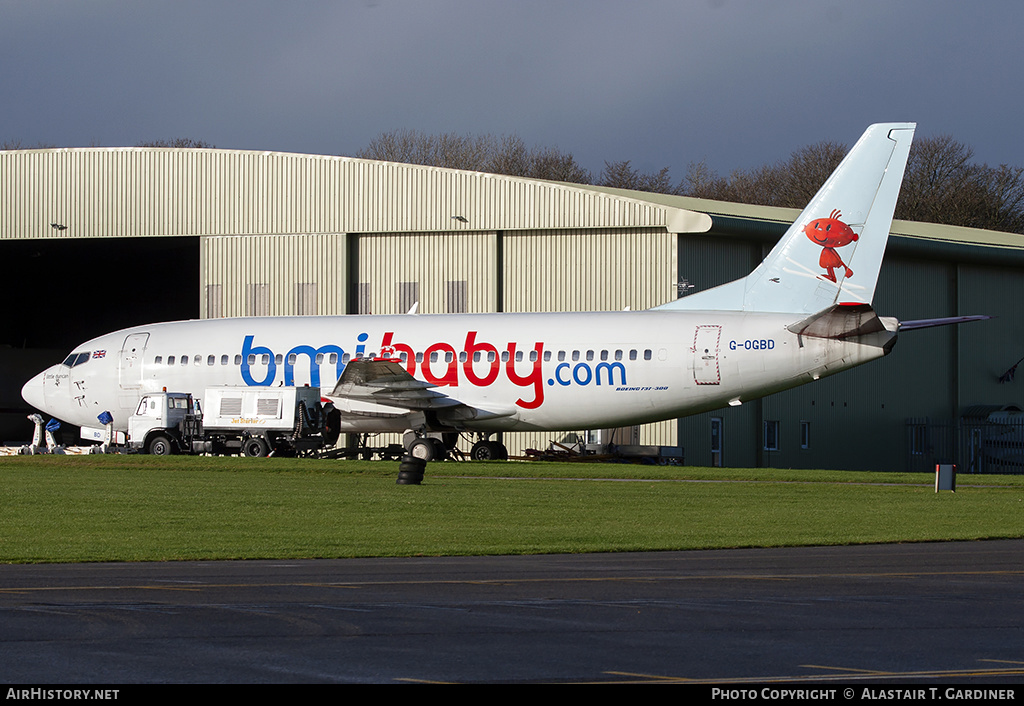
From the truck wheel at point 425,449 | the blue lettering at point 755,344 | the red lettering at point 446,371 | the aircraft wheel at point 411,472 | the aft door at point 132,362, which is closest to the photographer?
the aircraft wheel at point 411,472

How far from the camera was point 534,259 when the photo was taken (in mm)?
45375

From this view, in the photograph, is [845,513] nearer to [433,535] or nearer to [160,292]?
[433,535]

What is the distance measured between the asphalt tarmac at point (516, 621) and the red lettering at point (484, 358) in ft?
67.1

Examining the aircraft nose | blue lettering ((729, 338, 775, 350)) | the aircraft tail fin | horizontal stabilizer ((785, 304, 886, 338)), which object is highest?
the aircraft tail fin

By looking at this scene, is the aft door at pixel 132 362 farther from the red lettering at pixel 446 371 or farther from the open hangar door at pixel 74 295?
the open hangar door at pixel 74 295

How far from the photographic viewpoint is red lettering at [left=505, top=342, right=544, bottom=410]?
35.8 m

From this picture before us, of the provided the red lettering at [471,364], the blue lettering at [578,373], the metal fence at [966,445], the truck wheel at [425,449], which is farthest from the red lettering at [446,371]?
the metal fence at [966,445]

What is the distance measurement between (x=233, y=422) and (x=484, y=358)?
7.15 metres

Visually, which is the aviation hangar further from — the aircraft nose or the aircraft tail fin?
the aircraft tail fin

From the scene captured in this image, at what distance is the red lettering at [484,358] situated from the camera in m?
36.3

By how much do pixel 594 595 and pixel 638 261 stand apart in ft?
105

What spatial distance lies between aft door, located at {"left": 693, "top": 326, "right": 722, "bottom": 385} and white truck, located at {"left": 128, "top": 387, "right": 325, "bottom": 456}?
34.4ft

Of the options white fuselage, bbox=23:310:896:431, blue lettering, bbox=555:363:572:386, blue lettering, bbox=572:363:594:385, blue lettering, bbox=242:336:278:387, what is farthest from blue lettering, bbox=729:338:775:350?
blue lettering, bbox=242:336:278:387
